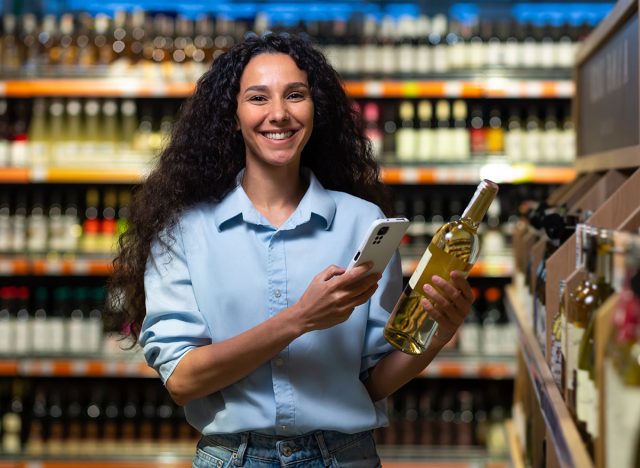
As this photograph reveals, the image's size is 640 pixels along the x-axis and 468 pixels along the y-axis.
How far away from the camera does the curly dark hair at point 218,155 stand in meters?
1.78

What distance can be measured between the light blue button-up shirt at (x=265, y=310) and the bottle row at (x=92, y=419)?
2.67m

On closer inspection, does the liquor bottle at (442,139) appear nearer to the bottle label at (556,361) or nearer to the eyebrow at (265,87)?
the eyebrow at (265,87)

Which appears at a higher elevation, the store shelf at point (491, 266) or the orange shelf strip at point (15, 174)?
the orange shelf strip at point (15, 174)

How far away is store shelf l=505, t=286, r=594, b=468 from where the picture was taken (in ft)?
3.41

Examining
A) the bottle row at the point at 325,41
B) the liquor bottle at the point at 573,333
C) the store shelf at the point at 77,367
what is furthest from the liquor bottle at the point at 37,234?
the liquor bottle at the point at 573,333

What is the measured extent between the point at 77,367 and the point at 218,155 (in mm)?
2462

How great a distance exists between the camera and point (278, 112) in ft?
5.42

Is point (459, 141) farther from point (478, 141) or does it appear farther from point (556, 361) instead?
point (556, 361)

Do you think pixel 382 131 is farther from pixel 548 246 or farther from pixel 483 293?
pixel 548 246

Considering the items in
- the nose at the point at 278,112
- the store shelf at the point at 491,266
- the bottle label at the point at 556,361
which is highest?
the nose at the point at 278,112

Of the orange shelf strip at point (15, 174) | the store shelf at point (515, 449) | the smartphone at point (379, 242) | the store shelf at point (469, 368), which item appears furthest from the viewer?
the orange shelf strip at point (15, 174)

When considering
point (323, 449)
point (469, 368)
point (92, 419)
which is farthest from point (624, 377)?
point (92, 419)

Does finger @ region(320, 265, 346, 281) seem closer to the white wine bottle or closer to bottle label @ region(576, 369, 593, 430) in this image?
the white wine bottle

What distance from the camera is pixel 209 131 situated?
6.05 feet
